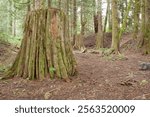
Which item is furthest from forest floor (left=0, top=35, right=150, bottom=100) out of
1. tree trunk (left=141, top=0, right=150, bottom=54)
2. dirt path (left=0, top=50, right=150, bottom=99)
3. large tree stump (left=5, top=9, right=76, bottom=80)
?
tree trunk (left=141, top=0, right=150, bottom=54)

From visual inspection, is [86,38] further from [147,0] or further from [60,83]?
[60,83]

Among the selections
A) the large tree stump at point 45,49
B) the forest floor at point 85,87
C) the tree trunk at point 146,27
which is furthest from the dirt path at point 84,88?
the tree trunk at point 146,27

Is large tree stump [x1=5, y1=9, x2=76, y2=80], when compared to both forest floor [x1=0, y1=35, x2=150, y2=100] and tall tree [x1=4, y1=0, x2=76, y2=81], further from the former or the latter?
forest floor [x1=0, y1=35, x2=150, y2=100]

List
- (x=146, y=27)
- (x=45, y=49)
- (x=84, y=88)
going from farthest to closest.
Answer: (x=146, y=27), (x=45, y=49), (x=84, y=88)

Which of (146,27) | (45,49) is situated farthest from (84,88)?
(146,27)

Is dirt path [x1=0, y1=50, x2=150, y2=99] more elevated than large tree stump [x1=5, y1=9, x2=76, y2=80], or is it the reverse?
large tree stump [x1=5, y1=9, x2=76, y2=80]

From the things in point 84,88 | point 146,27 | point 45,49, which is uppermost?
point 146,27

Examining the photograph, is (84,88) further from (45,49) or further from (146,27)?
(146,27)

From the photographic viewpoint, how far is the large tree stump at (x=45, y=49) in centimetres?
745

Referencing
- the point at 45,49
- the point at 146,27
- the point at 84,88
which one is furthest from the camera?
the point at 146,27

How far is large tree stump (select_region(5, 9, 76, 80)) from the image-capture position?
7.45 meters

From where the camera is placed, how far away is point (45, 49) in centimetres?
758

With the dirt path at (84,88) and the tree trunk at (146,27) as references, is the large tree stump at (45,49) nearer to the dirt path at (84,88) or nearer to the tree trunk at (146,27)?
the dirt path at (84,88)

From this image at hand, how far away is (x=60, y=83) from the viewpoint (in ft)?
23.1
